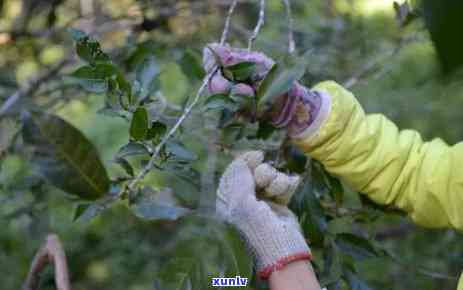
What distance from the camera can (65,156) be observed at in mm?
854

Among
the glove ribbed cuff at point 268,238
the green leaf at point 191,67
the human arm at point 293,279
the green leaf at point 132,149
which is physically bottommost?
the human arm at point 293,279

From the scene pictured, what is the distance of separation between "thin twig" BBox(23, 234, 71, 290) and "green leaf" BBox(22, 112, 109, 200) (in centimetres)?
10

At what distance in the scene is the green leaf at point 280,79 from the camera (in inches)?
36.6

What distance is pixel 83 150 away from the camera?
87 centimetres

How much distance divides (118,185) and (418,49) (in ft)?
9.51

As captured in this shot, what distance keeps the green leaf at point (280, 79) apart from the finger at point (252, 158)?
0.39ft

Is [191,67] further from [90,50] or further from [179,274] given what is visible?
[179,274]

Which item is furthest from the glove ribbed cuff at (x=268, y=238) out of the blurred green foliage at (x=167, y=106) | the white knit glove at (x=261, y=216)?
the blurred green foliage at (x=167, y=106)

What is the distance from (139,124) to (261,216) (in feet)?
0.75

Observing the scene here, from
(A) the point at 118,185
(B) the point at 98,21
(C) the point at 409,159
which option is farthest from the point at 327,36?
Result: (A) the point at 118,185

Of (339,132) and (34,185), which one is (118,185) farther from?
(34,185)

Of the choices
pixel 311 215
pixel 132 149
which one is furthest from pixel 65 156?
pixel 311 215

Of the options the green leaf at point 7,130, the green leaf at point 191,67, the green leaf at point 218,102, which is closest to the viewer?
the green leaf at point 218,102

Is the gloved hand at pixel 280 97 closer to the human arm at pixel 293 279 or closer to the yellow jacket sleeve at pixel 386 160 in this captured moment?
the yellow jacket sleeve at pixel 386 160
